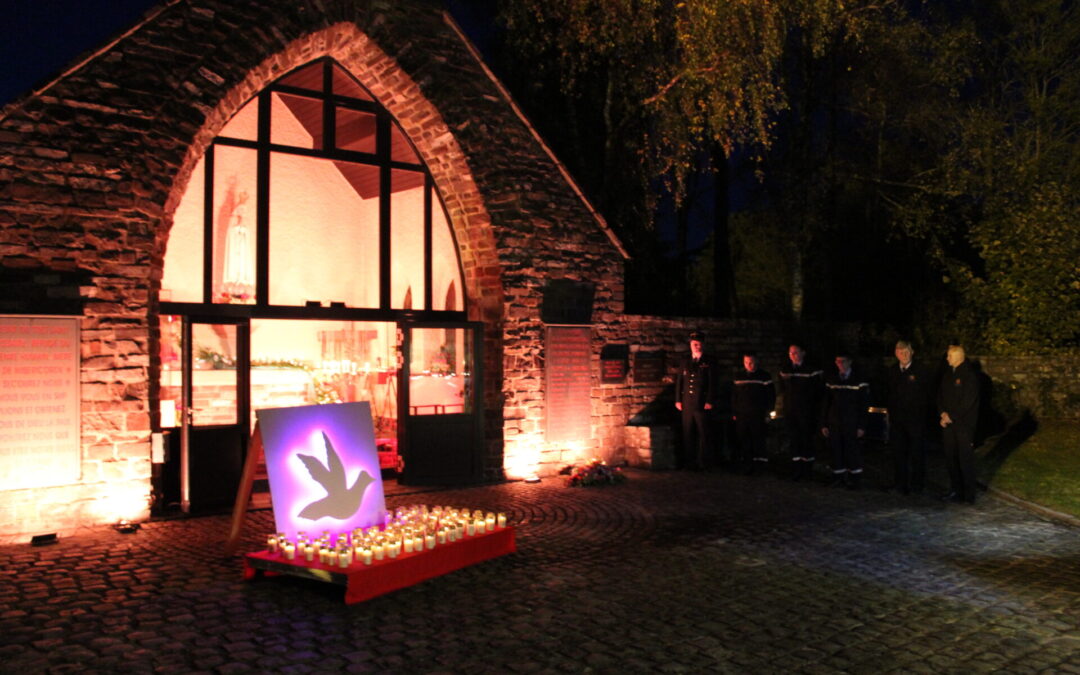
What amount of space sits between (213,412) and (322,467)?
9.71ft

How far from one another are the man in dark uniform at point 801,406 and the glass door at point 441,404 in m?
4.11

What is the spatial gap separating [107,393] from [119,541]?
154 centimetres

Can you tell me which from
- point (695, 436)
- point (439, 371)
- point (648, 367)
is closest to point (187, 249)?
point (439, 371)

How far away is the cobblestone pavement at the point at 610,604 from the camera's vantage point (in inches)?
203

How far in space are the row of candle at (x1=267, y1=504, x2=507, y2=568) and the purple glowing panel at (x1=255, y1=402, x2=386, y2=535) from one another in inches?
5.4

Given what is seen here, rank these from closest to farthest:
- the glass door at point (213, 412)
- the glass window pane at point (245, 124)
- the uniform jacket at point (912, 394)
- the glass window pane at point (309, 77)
→ the glass door at point (213, 412) < the glass window pane at point (245, 124) < the uniform jacket at point (912, 394) < the glass window pane at point (309, 77)

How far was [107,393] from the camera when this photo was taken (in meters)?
8.86

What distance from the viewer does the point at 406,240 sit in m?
12.1

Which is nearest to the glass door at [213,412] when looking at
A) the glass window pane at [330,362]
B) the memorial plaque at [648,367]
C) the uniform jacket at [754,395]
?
the glass window pane at [330,362]

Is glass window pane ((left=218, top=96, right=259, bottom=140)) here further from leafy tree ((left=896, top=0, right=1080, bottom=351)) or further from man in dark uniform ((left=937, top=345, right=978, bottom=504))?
leafy tree ((left=896, top=0, right=1080, bottom=351))

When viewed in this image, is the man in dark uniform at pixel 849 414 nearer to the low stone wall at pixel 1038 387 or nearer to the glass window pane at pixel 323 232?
the glass window pane at pixel 323 232

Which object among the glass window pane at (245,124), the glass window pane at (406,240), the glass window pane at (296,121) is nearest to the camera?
the glass window pane at (245,124)

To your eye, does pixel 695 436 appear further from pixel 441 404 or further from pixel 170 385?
pixel 170 385

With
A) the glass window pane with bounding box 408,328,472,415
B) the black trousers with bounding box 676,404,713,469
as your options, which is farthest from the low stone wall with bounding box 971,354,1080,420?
the glass window pane with bounding box 408,328,472,415
